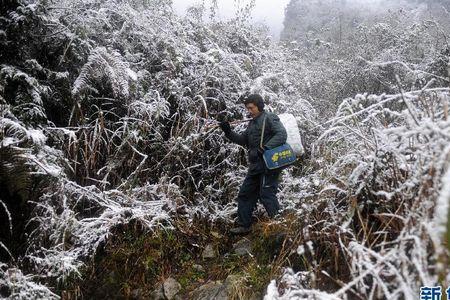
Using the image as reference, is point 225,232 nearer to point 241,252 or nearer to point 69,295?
point 241,252

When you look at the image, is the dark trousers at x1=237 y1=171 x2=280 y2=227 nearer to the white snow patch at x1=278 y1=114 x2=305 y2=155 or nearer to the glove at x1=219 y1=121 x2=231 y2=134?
the white snow patch at x1=278 y1=114 x2=305 y2=155

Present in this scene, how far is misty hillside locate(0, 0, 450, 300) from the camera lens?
2.97 meters

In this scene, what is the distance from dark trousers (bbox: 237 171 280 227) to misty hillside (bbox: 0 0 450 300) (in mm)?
167

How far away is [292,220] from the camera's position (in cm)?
429

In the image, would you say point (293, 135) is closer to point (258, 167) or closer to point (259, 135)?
point (259, 135)

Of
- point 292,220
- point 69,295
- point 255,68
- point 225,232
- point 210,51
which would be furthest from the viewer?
point 255,68

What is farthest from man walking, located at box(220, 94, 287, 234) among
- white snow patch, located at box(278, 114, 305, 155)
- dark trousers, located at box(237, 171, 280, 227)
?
white snow patch, located at box(278, 114, 305, 155)

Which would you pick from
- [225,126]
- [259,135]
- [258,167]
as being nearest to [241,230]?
[258,167]

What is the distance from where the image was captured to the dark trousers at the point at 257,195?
4.70 metres

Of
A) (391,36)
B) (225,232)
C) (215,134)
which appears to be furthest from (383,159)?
(391,36)

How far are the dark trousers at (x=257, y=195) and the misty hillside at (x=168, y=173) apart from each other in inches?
6.6

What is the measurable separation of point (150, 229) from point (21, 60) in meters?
2.42

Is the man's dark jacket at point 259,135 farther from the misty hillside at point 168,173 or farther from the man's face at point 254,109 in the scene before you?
the misty hillside at point 168,173

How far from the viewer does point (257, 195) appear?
495 cm
